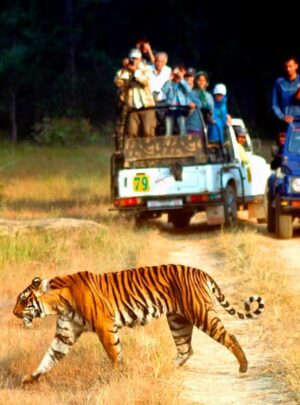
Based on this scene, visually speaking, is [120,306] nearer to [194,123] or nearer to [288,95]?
[288,95]

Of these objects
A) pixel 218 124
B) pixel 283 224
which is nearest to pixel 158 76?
pixel 218 124

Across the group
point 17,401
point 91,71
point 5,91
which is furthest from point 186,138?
point 91,71

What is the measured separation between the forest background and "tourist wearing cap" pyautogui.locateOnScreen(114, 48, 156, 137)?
2676cm

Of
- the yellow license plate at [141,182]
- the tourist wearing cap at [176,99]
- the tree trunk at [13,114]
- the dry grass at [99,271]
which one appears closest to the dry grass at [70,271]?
the dry grass at [99,271]

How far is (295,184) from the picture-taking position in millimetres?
18141

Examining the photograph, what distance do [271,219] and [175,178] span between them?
1407 millimetres

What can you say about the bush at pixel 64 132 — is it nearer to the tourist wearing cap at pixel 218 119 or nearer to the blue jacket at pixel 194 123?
the tourist wearing cap at pixel 218 119

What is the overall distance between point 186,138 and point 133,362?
10768 mm

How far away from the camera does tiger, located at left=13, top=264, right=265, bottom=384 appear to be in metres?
8.66

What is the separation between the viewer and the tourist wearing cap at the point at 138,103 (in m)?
19.6

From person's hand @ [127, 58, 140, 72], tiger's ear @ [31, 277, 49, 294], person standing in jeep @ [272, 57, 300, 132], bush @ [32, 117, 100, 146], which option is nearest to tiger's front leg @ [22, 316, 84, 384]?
tiger's ear @ [31, 277, 49, 294]

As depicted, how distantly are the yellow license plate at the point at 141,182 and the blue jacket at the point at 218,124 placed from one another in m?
1.24

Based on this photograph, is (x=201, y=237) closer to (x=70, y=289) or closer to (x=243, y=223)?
(x=243, y=223)

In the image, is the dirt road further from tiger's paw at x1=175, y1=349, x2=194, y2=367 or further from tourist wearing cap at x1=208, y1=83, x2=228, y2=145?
tourist wearing cap at x1=208, y1=83, x2=228, y2=145
